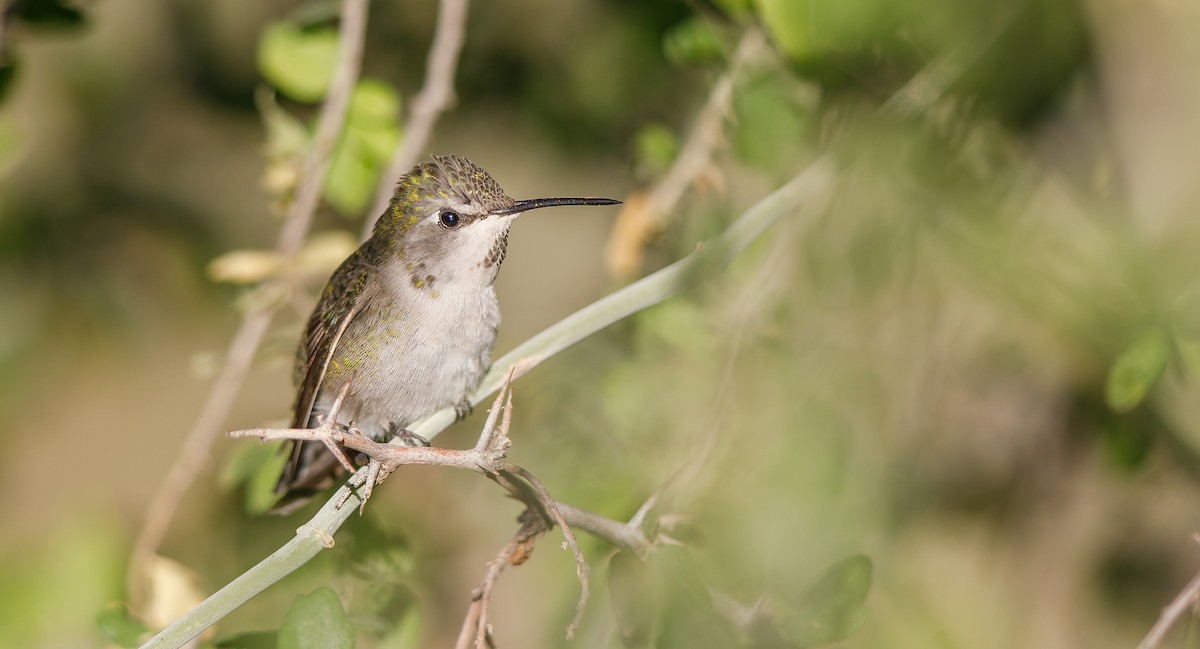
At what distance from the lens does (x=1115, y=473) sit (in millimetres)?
2785

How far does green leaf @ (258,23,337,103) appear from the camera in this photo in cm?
273

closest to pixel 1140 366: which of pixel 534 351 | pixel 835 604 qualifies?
pixel 835 604

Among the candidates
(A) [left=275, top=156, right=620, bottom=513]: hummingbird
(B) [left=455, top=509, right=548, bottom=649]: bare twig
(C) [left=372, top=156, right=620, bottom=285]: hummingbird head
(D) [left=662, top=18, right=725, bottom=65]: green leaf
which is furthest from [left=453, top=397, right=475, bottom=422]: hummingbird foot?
(D) [left=662, top=18, right=725, bottom=65]: green leaf

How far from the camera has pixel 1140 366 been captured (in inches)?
76.0

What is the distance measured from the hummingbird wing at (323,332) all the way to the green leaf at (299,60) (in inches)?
23.8

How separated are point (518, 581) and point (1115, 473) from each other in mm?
2031

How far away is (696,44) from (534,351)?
1.31 meters

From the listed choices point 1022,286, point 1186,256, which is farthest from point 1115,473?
point 1186,256

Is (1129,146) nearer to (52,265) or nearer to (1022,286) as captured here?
(1022,286)

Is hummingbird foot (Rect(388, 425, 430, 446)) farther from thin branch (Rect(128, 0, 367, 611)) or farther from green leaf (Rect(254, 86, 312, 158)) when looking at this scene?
green leaf (Rect(254, 86, 312, 158))

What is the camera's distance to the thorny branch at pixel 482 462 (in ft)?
4.55

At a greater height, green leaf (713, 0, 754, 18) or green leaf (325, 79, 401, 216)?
green leaf (713, 0, 754, 18)

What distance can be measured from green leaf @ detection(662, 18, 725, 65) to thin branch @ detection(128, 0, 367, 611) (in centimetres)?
79

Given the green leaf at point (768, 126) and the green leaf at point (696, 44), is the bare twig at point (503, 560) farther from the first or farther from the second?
the green leaf at point (696, 44)
